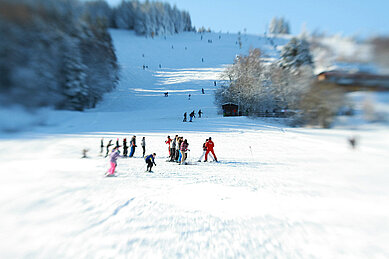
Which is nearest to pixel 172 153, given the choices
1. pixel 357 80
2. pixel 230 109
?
pixel 357 80

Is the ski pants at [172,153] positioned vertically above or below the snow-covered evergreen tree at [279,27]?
below

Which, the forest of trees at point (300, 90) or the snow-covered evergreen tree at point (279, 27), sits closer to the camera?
→ the forest of trees at point (300, 90)

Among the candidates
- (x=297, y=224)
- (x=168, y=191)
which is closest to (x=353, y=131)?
(x=297, y=224)

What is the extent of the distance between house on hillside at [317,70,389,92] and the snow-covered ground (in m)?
0.19

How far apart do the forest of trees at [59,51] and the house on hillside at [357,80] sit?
5.07 ft

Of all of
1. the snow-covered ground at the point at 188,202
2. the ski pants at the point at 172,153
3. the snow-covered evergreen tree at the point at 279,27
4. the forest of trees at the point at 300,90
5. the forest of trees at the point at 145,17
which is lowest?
the ski pants at the point at 172,153

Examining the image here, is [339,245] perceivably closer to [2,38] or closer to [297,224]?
[297,224]

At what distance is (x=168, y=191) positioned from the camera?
245 inches

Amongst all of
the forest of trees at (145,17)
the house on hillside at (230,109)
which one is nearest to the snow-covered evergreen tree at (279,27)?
the forest of trees at (145,17)

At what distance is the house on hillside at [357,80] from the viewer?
40.6 inches

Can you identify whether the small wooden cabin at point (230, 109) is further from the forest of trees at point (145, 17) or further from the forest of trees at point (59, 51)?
the forest of trees at point (59, 51)

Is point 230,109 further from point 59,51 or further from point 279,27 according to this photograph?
point 59,51

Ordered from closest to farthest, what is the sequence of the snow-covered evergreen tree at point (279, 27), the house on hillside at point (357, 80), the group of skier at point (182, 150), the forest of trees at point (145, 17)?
the house on hillside at point (357, 80) < the snow-covered evergreen tree at point (279, 27) < the forest of trees at point (145, 17) < the group of skier at point (182, 150)

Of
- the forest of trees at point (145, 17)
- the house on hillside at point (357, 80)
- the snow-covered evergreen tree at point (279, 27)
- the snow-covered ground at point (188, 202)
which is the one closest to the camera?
the house on hillside at point (357, 80)
